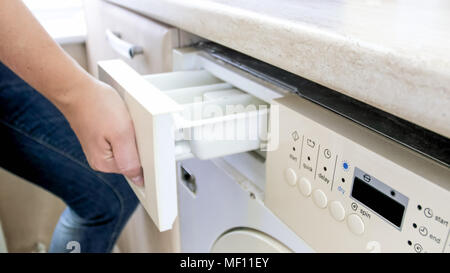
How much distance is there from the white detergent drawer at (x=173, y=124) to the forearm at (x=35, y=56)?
0.14 feet

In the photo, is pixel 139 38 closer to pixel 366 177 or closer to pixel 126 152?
pixel 126 152

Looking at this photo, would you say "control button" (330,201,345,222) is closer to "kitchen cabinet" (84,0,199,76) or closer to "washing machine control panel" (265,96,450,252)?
"washing machine control panel" (265,96,450,252)

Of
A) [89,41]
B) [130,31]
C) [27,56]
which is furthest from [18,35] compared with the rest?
[89,41]

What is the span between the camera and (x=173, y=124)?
368 millimetres

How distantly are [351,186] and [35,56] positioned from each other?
1.15 feet

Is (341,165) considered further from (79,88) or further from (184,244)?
(184,244)

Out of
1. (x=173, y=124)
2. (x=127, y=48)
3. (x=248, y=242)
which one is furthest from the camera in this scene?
(x=127, y=48)

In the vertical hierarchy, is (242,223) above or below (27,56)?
below

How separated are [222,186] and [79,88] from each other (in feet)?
0.86

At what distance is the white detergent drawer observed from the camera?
1.11ft

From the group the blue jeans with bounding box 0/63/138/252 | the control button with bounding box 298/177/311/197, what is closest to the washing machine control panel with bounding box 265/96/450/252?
the control button with bounding box 298/177/311/197

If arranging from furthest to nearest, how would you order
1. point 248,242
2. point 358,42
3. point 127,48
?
point 127,48 → point 248,242 → point 358,42

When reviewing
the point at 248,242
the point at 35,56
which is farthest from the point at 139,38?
the point at 248,242

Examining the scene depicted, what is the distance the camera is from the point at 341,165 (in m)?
0.33
